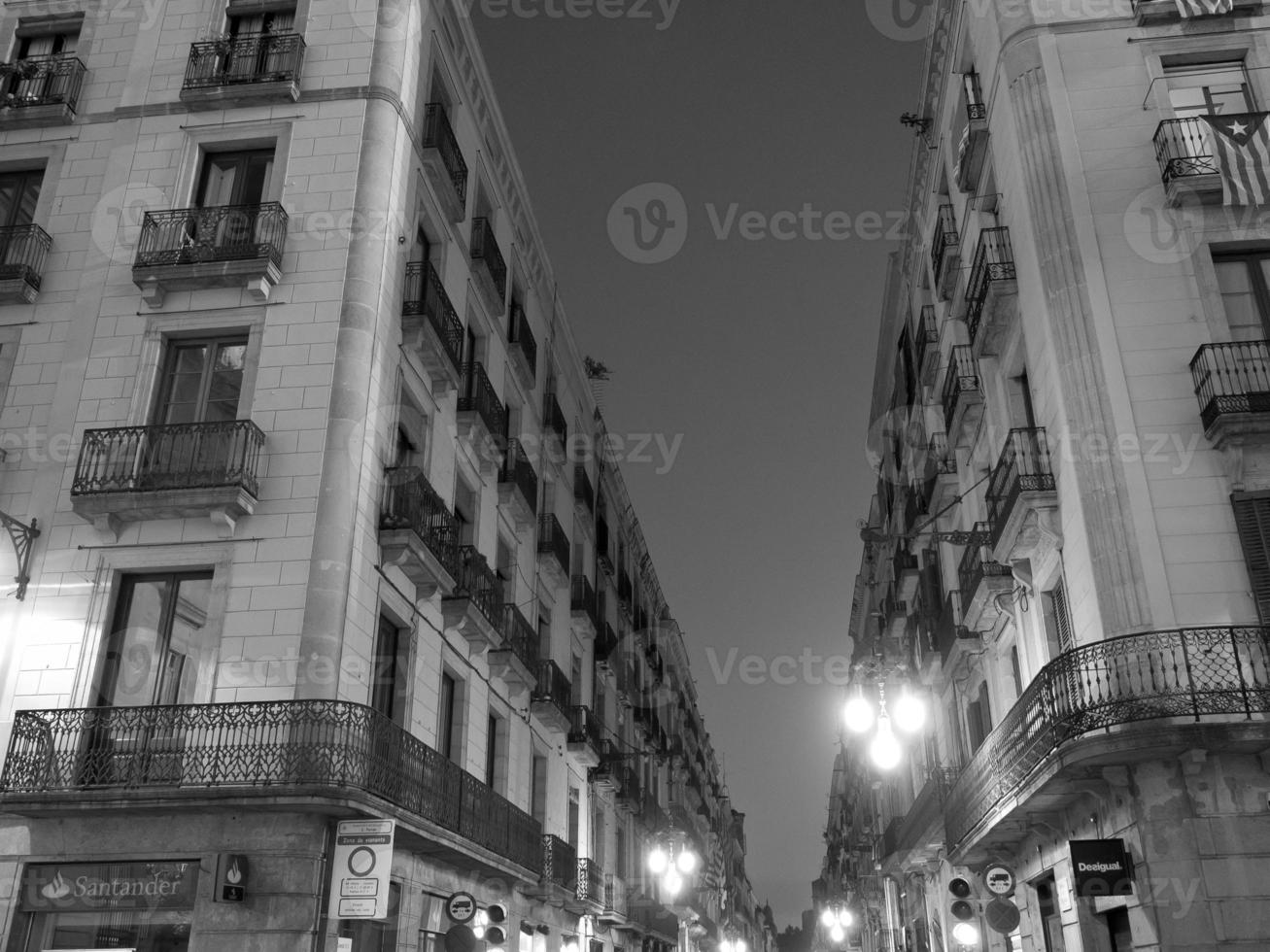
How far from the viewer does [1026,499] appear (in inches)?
675

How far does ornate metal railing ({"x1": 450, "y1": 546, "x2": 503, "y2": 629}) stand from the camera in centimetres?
2034

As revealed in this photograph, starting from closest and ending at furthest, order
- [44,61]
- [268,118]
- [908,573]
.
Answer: [268,118] < [44,61] < [908,573]

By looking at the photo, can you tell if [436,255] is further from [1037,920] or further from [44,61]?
[1037,920]

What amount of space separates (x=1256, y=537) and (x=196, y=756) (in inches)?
568

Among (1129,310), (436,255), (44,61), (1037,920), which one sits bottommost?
(1037,920)

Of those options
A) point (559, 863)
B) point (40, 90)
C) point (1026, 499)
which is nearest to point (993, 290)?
point (1026, 499)

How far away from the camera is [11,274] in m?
18.5

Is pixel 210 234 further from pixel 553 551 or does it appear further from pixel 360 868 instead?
pixel 553 551

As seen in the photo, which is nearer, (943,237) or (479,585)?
(479,585)

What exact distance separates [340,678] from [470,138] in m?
13.4

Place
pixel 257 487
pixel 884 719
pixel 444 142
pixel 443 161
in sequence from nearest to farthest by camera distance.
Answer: pixel 884 719 < pixel 257 487 < pixel 443 161 < pixel 444 142

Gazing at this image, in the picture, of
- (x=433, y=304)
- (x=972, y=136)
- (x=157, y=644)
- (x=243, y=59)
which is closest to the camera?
(x=157, y=644)

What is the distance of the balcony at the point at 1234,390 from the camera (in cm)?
1530

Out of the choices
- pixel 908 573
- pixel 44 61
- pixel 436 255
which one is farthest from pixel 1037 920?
pixel 44 61
